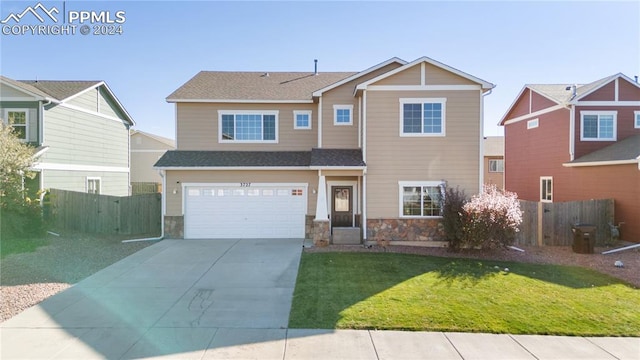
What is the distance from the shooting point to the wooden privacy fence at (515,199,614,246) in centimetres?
1286

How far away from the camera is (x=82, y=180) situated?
1738 cm

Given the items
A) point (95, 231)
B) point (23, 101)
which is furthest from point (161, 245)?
point (23, 101)

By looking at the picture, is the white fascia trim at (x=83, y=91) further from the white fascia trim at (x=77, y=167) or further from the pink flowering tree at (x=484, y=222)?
the pink flowering tree at (x=484, y=222)

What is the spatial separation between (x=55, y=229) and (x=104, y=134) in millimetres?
7063

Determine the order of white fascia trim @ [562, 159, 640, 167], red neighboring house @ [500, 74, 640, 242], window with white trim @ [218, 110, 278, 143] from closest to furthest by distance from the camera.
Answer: white fascia trim @ [562, 159, 640, 167] → red neighboring house @ [500, 74, 640, 242] → window with white trim @ [218, 110, 278, 143]

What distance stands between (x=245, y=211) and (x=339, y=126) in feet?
17.3

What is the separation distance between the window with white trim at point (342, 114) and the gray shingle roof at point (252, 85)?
149cm

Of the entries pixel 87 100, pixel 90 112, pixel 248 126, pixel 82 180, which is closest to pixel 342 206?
pixel 248 126

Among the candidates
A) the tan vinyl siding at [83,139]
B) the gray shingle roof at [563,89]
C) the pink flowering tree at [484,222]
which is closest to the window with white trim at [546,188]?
the gray shingle roof at [563,89]

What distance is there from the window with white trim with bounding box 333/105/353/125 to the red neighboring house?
10.7 meters

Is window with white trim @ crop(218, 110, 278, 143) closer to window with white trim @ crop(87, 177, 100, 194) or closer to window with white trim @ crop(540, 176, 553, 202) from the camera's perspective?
window with white trim @ crop(87, 177, 100, 194)

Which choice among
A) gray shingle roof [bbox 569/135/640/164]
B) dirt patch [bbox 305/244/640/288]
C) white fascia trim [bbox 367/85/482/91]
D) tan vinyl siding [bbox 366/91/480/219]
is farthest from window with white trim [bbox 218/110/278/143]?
gray shingle roof [bbox 569/135/640/164]

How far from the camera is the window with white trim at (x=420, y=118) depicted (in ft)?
40.7

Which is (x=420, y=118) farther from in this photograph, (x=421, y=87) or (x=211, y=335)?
(x=211, y=335)
